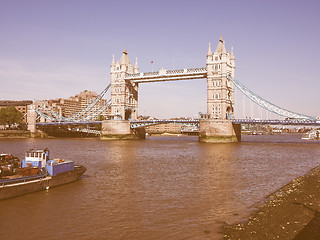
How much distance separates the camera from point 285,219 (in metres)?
14.8

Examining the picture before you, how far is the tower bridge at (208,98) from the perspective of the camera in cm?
7850

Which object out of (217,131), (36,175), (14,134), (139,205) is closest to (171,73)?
(217,131)

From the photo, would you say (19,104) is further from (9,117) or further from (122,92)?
(122,92)

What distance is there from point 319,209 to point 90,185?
50.7ft

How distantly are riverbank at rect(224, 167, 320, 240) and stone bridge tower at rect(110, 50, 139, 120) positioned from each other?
80845mm

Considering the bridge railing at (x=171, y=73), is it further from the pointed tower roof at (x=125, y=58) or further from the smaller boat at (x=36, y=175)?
the smaller boat at (x=36, y=175)

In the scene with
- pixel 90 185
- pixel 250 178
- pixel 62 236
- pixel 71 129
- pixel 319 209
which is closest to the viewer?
pixel 62 236

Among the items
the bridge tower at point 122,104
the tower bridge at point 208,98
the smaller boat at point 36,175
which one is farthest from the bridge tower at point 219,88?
the smaller boat at point 36,175

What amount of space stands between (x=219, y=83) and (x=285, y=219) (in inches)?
2833

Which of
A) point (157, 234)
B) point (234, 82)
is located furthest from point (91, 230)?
point (234, 82)

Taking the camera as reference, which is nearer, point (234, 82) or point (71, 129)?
point (234, 82)

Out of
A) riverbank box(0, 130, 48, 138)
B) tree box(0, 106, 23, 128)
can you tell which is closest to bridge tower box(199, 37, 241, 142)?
riverbank box(0, 130, 48, 138)

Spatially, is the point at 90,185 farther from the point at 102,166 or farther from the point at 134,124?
the point at 134,124

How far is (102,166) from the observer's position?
3497 cm
